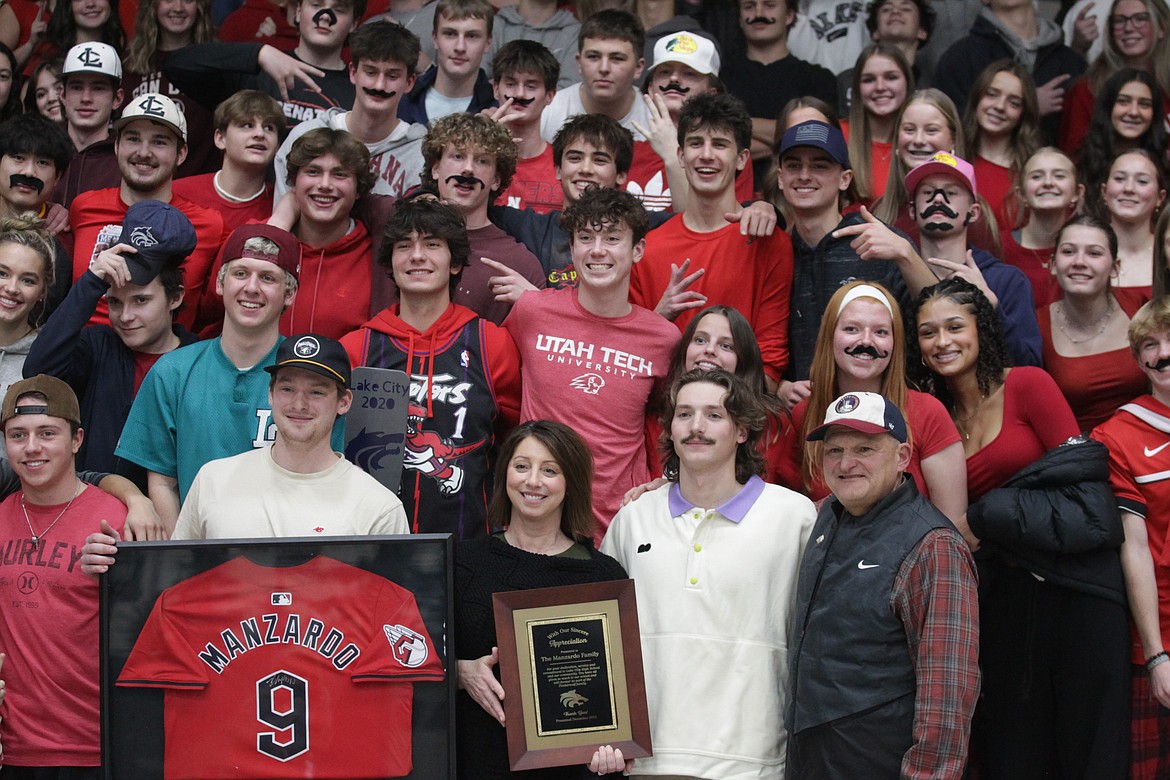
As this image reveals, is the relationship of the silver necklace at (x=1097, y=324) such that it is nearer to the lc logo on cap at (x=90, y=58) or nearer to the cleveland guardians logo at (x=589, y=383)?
the cleveland guardians logo at (x=589, y=383)

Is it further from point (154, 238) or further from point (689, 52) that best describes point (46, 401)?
point (689, 52)

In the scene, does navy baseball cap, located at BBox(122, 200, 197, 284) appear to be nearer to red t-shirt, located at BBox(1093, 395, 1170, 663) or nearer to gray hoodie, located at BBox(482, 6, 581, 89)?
gray hoodie, located at BBox(482, 6, 581, 89)

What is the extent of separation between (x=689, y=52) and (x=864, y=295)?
2.47 m

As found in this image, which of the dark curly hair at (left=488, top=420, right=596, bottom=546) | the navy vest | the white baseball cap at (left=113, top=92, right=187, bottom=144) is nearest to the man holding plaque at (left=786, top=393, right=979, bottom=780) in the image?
the navy vest

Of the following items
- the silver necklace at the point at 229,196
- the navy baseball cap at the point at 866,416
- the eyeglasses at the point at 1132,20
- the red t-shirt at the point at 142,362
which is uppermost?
the eyeglasses at the point at 1132,20

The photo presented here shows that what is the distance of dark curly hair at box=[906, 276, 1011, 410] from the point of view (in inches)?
216

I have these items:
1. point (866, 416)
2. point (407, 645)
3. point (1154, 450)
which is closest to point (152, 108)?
point (407, 645)

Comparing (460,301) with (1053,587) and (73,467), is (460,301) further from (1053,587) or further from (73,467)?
(1053,587)

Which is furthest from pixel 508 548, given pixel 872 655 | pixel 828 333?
pixel 828 333

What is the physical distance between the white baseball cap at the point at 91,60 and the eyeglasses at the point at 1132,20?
19.3 feet

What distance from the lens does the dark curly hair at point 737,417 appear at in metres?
4.87

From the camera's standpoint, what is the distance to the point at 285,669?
14.4 feet

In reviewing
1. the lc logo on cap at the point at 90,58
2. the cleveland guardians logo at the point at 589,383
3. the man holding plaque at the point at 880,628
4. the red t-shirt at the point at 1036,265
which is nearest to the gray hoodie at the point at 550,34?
the lc logo on cap at the point at 90,58

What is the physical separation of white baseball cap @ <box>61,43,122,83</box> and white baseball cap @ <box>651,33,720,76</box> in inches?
112
